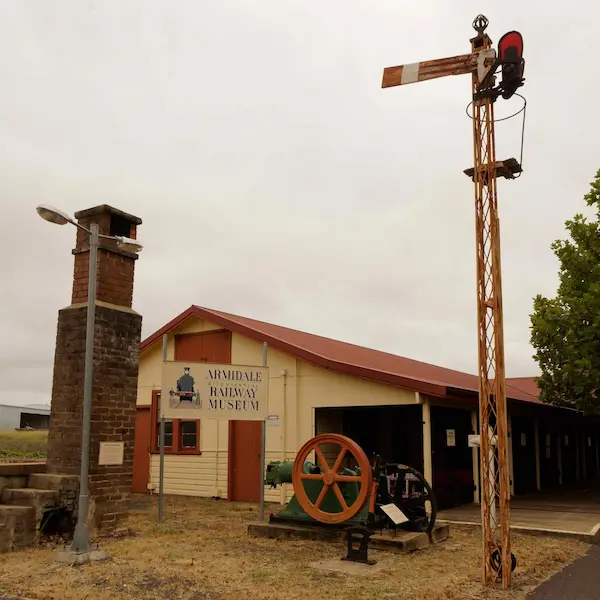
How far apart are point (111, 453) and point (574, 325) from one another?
406 inches

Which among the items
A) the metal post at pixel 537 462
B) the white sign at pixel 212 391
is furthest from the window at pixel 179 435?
the metal post at pixel 537 462

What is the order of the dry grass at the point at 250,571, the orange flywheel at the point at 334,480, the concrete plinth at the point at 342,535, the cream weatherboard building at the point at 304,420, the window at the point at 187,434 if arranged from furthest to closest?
the window at the point at 187,434, the cream weatherboard building at the point at 304,420, the orange flywheel at the point at 334,480, the concrete plinth at the point at 342,535, the dry grass at the point at 250,571

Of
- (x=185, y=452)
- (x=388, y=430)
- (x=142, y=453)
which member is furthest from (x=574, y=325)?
(x=142, y=453)

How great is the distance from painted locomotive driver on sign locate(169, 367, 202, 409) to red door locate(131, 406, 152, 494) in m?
5.70

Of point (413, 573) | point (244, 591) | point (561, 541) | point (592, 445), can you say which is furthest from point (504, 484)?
point (592, 445)

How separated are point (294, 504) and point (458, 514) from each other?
3.95 meters

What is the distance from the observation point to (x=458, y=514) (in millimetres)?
12805

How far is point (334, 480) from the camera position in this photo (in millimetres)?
9953

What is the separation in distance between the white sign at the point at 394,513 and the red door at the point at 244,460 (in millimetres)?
6034

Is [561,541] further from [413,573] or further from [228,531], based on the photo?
[228,531]

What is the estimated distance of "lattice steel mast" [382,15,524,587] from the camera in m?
7.31

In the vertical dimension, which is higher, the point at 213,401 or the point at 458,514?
the point at 213,401

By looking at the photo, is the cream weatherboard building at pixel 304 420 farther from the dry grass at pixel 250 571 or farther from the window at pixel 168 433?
the dry grass at pixel 250 571

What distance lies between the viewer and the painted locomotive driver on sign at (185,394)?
12.0 meters
